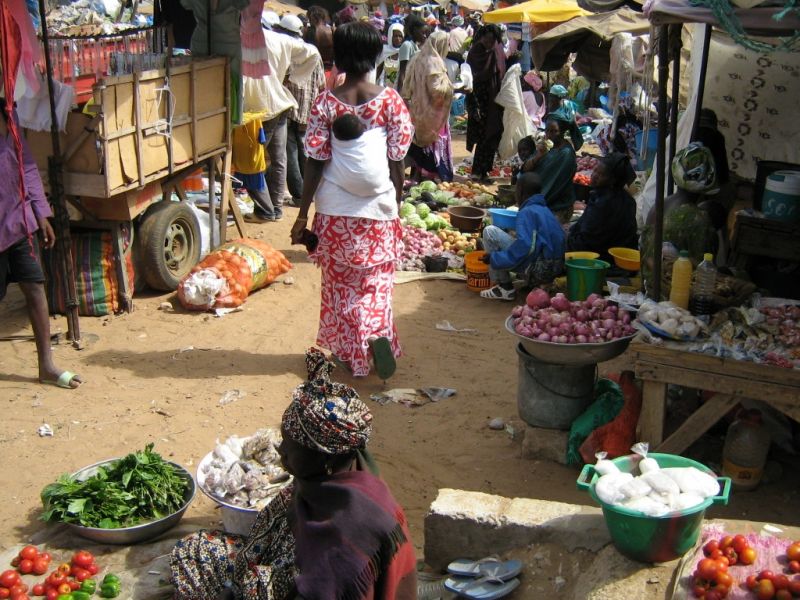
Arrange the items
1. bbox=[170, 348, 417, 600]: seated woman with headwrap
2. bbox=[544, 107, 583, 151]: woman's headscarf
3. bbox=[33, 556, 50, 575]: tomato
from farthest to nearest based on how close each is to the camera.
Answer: bbox=[544, 107, 583, 151]: woman's headscarf → bbox=[33, 556, 50, 575]: tomato → bbox=[170, 348, 417, 600]: seated woman with headwrap

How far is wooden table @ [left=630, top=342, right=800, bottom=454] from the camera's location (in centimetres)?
401

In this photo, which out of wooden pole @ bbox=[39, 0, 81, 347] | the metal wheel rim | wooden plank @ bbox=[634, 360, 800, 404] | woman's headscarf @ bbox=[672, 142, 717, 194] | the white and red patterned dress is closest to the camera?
wooden plank @ bbox=[634, 360, 800, 404]

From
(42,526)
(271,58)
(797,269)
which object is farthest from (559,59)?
(42,526)

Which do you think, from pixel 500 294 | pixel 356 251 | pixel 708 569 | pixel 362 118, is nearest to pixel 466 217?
pixel 500 294

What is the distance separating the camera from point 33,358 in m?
6.01

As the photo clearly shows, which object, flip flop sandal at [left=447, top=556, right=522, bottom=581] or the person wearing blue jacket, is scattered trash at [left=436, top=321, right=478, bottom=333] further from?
flip flop sandal at [left=447, top=556, right=522, bottom=581]

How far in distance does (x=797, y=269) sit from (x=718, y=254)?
32.5 inches

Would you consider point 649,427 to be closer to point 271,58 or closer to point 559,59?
point 271,58

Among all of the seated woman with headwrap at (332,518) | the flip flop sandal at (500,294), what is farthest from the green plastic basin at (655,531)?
the flip flop sandal at (500,294)

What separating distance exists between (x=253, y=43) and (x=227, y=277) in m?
2.58

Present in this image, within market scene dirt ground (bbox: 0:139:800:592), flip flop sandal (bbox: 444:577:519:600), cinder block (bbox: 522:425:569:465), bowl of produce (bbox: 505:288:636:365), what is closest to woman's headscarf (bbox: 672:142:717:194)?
bowl of produce (bbox: 505:288:636:365)

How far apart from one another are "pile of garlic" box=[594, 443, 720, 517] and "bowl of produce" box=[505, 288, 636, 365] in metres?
1.29

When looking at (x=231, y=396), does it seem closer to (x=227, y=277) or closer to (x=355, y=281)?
(x=355, y=281)

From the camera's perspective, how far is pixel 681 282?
460 centimetres
